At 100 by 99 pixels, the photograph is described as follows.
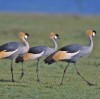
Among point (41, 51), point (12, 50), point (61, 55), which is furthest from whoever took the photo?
point (41, 51)

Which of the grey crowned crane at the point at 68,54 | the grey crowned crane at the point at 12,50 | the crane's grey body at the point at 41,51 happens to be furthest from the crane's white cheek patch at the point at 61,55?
the grey crowned crane at the point at 12,50

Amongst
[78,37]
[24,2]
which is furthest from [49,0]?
[78,37]

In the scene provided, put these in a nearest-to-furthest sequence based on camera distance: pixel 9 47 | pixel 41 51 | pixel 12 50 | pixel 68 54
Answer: pixel 68 54 < pixel 9 47 < pixel 12 50 < pixel 41 51

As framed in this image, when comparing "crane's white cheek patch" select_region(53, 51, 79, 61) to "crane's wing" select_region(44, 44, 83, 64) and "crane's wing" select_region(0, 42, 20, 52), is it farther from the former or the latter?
"crane's wing" select_region(0, 42, 20, 52)

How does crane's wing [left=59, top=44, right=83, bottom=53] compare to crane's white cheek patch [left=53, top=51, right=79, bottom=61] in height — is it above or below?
above

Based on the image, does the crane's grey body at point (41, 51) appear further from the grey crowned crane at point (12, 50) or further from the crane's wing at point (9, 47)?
the crane's wing at point (9, 47)

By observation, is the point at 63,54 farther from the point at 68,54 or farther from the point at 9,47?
the point at 9,47

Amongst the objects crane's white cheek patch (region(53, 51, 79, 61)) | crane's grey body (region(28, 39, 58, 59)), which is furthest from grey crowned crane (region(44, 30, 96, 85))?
crane's grey body (region(28, 39, 58, 59))

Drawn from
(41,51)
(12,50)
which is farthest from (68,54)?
(12,50)

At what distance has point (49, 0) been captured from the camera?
648ft

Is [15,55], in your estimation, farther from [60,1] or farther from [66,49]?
[60,1]

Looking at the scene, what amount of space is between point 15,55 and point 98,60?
709 centimetres

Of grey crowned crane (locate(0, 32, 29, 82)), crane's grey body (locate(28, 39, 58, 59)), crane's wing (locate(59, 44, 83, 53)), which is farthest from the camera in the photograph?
crane's grey body (locate(28, 39, 58, 59))

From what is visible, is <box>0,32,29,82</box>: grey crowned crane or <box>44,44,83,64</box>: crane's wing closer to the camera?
<box>44,44,83,64</box>: crane's wing
